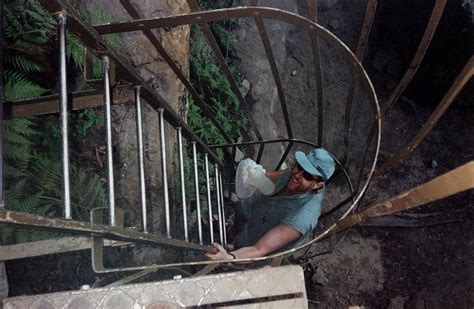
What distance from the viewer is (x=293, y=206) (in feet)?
12.2

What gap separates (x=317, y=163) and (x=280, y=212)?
25.1 inches

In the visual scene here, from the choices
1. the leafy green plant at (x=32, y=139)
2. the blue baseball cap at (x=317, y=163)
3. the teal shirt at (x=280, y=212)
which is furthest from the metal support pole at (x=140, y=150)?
the teal shirt at (x=280, y=212)

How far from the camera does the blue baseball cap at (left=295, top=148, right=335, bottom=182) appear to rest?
3.47 meters

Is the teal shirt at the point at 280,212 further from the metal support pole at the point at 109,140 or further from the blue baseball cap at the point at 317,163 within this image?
the metal support pole at the point at 109,140

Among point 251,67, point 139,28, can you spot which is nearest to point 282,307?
point 139,28

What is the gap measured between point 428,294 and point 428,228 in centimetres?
88

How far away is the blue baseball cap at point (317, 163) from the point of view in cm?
347

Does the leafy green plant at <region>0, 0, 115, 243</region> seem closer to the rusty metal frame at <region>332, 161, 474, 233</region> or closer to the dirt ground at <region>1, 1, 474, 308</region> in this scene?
the rusty metal frame at <region>332, 161, 474, 233</region>

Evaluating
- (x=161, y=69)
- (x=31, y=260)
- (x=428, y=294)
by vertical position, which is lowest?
(x=428, y=294)

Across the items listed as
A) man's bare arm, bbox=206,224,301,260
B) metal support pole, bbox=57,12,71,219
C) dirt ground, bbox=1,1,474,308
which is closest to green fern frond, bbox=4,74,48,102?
metal support pole, bbox=57,12,71,219

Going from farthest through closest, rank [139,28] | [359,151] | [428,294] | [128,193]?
[359,151] < [428,294] < [128,193] < [139,28]

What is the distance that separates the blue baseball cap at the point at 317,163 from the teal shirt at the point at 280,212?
0.28 m

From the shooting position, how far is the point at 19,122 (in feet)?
11.2

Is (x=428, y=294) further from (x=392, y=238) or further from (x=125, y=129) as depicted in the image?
(x=125, y=129)
